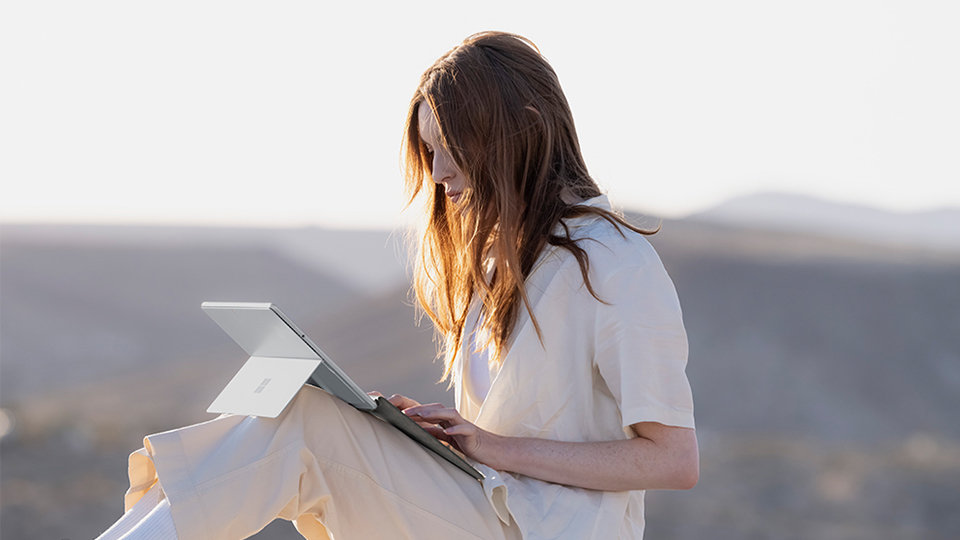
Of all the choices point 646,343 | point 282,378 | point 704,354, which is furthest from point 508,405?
point 704,354

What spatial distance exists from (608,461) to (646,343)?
8.3 inches

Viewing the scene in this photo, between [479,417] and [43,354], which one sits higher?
[479,417]

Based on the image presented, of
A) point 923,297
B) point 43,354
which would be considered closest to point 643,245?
→ point 923,297

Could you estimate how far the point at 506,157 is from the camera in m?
1.76

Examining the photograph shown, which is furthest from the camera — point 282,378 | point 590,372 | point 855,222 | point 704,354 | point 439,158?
point 855,222

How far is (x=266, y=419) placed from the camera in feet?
5.10

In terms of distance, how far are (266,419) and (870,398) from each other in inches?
626

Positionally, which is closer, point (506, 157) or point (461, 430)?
point (461, 430)

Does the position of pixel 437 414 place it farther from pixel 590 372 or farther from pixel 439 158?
pixel 439 158

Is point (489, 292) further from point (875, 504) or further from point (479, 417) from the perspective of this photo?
point (875, 504)

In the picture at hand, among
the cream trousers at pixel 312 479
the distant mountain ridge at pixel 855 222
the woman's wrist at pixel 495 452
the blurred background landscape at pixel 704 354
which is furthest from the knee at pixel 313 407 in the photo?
the distant mountain ridge at pixel 855 222

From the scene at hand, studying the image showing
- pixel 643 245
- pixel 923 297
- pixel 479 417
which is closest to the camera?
pixel 643 245

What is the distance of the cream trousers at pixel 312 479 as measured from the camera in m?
1.49

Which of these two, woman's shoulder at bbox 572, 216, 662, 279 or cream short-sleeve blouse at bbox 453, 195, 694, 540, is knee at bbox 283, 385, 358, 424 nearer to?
cream short-sleeve blouse at bbox 453, 195, 694, 540
